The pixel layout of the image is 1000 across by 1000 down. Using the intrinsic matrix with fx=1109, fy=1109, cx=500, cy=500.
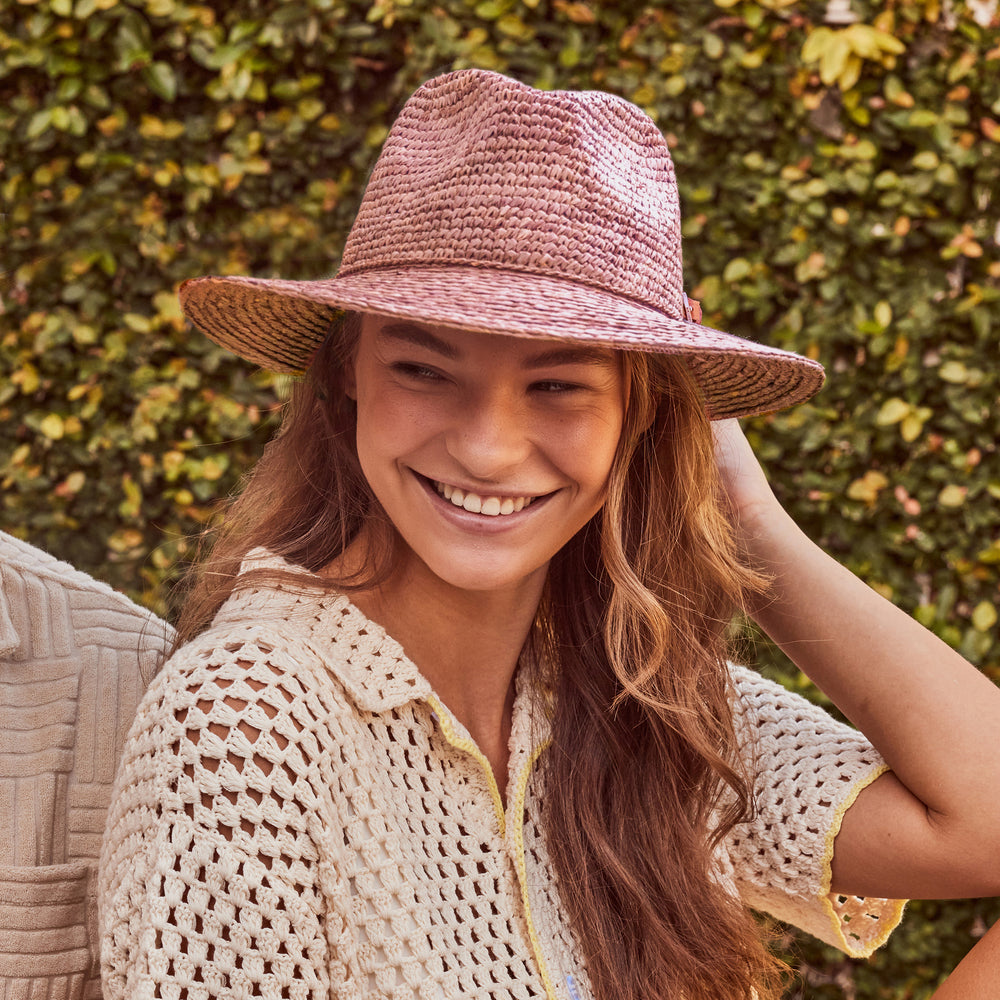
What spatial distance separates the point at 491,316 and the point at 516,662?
0.78 metres

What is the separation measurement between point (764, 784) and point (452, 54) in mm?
2188

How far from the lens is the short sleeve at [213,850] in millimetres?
1185

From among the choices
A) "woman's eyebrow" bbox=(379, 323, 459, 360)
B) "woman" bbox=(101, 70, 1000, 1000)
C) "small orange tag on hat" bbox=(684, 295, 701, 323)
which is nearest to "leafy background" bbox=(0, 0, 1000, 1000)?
"woman" bbox=(101, 70, 1000, 1000)

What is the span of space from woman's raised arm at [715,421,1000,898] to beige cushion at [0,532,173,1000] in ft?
3.46

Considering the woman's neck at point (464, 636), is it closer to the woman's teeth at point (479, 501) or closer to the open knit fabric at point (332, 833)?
the open knit fabric at point (332, 833)

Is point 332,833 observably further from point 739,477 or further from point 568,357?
point 739,477

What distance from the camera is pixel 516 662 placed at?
6.03ft

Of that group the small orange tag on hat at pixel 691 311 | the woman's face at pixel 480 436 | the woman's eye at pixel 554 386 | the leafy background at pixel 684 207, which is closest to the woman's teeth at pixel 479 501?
the woman's face at pixel 480 436

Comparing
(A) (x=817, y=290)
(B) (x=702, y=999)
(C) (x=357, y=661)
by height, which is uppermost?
(A) (x=817, y=290)

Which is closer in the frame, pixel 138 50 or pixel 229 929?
pixel 229 929

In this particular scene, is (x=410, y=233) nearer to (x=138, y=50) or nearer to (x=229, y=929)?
(x=229, y=929)

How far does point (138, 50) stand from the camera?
306 centimetres

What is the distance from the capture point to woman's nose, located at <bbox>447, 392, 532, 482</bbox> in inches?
56.0

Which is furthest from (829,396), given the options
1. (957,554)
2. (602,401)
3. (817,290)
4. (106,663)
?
(106,663)
